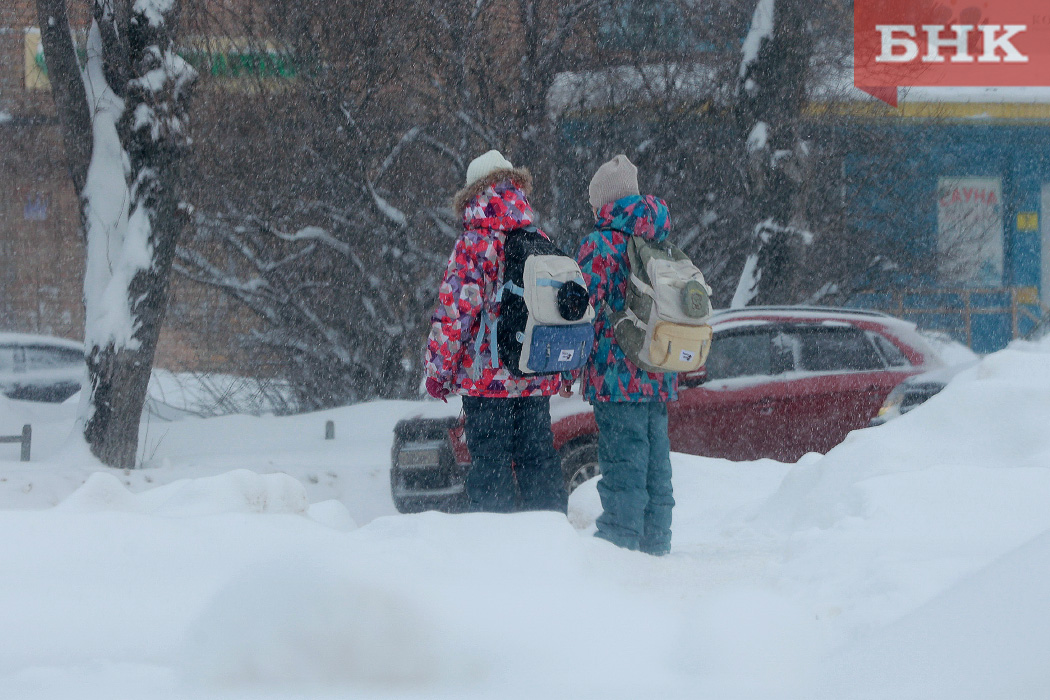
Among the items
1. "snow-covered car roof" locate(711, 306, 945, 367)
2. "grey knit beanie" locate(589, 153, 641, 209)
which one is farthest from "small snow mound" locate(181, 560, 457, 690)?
"snow-covered car roof" locate(711, 306, 945, 367)

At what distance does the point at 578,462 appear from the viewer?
6961 mm

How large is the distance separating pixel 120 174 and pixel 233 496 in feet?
15.4

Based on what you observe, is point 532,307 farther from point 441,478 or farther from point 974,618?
point 441,478

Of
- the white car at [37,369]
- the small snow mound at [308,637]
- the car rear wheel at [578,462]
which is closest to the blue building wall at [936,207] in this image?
the car rear wheel at [578,462]

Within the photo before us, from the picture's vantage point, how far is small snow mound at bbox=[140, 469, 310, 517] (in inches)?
167

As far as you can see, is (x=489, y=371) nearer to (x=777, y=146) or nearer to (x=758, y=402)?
(x=758, y=402)

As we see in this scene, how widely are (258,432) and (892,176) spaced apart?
8.73 m

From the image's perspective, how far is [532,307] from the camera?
3.94 m

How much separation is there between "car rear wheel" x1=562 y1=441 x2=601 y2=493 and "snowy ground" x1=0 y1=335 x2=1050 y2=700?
2252 millimetres

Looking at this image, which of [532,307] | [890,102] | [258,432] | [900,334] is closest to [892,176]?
[890,102]

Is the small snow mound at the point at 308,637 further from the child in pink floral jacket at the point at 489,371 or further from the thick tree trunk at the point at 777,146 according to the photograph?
the thick tree trunk at the point at 777,146

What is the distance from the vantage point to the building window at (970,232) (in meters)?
14.8

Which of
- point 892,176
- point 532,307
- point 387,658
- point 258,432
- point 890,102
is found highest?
point 890,102

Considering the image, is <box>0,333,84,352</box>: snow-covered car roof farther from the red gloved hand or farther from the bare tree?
the red gloved hand
